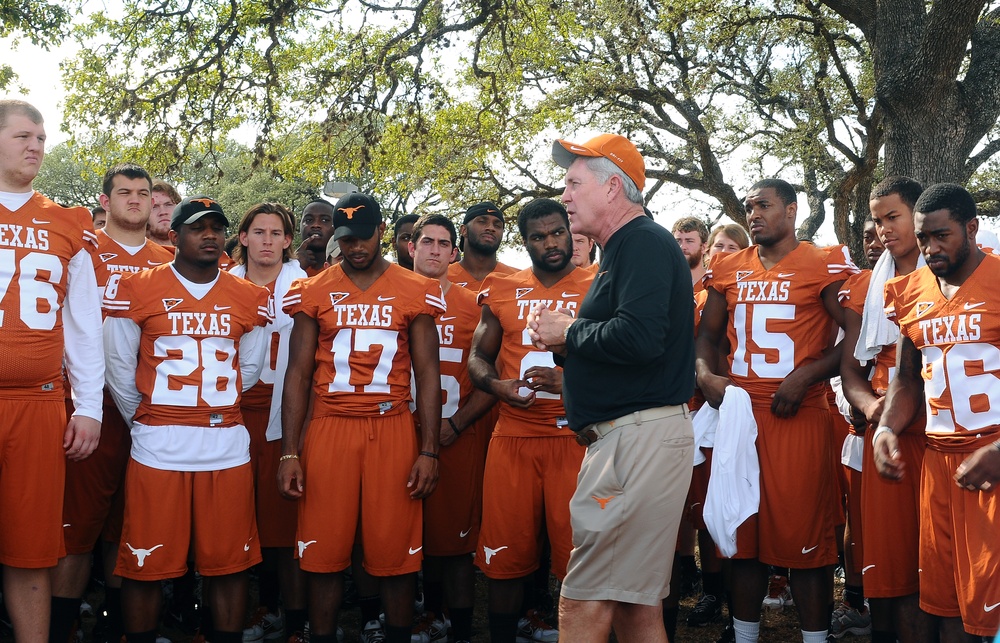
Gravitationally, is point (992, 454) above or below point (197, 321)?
below

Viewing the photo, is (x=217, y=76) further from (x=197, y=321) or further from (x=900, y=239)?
(x=900, y=239)

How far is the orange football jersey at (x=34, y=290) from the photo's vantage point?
4.21 meters

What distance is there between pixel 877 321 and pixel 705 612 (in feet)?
7.90

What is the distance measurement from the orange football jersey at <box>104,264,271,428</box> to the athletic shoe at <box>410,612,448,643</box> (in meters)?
1.82

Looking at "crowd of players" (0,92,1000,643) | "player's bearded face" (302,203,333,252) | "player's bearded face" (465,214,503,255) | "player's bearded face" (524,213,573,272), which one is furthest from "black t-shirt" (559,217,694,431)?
"player's bearded face" (302,203,333,252)

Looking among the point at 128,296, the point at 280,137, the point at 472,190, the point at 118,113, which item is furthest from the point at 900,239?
the point at 472,190

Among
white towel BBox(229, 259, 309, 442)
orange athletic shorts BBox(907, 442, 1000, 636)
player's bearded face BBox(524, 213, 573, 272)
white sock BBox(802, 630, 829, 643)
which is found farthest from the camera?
white towel BBox(229, 259, 309, 442)

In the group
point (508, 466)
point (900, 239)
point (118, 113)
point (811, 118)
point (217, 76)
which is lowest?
point (508, 466)

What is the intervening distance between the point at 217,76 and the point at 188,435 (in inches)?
276

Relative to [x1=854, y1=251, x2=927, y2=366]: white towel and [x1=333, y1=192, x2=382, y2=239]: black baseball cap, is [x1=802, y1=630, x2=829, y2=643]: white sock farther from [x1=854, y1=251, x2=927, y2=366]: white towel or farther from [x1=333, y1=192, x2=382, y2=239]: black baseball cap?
[x1=333, y1=192, x2=382, y2=239]: black baseball cap

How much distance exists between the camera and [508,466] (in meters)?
5.04

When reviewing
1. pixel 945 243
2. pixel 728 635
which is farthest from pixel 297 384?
pixel 945 243

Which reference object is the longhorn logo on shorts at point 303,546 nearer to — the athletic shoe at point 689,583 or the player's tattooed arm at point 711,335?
the player's tattooed arm at point 711,335

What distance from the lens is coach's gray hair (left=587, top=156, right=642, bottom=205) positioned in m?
3.63
